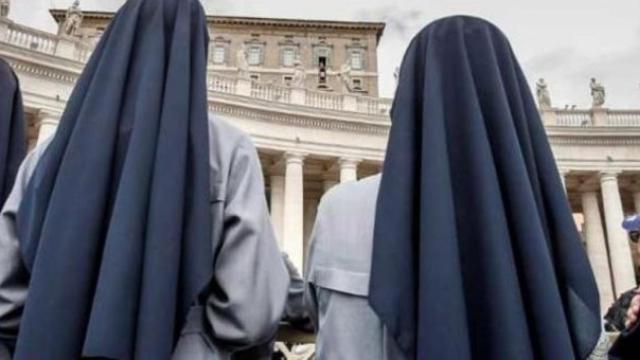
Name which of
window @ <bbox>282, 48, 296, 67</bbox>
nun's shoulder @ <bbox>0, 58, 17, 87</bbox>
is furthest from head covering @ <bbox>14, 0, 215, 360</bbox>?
window @ <bbox>282, 48, 296, 67</bbox>

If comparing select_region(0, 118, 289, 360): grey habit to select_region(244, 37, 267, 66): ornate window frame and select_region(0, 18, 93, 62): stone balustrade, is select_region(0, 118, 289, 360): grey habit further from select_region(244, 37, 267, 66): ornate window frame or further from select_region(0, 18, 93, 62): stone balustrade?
select_region(244, 37, 267, 66): ornate window frame

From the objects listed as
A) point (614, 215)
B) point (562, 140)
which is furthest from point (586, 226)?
point (562, 140)

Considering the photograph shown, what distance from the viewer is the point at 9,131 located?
365cm

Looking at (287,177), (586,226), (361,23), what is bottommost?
(586,226)

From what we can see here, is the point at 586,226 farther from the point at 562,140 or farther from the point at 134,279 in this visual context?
the point at 134,279

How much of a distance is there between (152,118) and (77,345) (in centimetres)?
88

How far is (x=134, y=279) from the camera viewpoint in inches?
80.0

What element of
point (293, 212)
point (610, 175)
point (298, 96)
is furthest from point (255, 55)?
point (610, 175)

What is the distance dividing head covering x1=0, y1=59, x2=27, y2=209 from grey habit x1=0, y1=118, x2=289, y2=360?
3.73ft

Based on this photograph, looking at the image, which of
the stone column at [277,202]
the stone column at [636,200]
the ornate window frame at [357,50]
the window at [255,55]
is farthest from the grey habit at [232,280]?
the ornate window frame at [357,50]

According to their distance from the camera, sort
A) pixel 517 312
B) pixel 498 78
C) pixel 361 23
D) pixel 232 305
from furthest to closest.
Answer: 1. pixel 361 23
2. pixel 498 78
3. pixel 232 305
4. pixel 517 312

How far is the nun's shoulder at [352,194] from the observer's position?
8.70 feet

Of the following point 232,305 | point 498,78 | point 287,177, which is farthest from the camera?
point 287,177

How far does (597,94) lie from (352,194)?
29.1 meters
